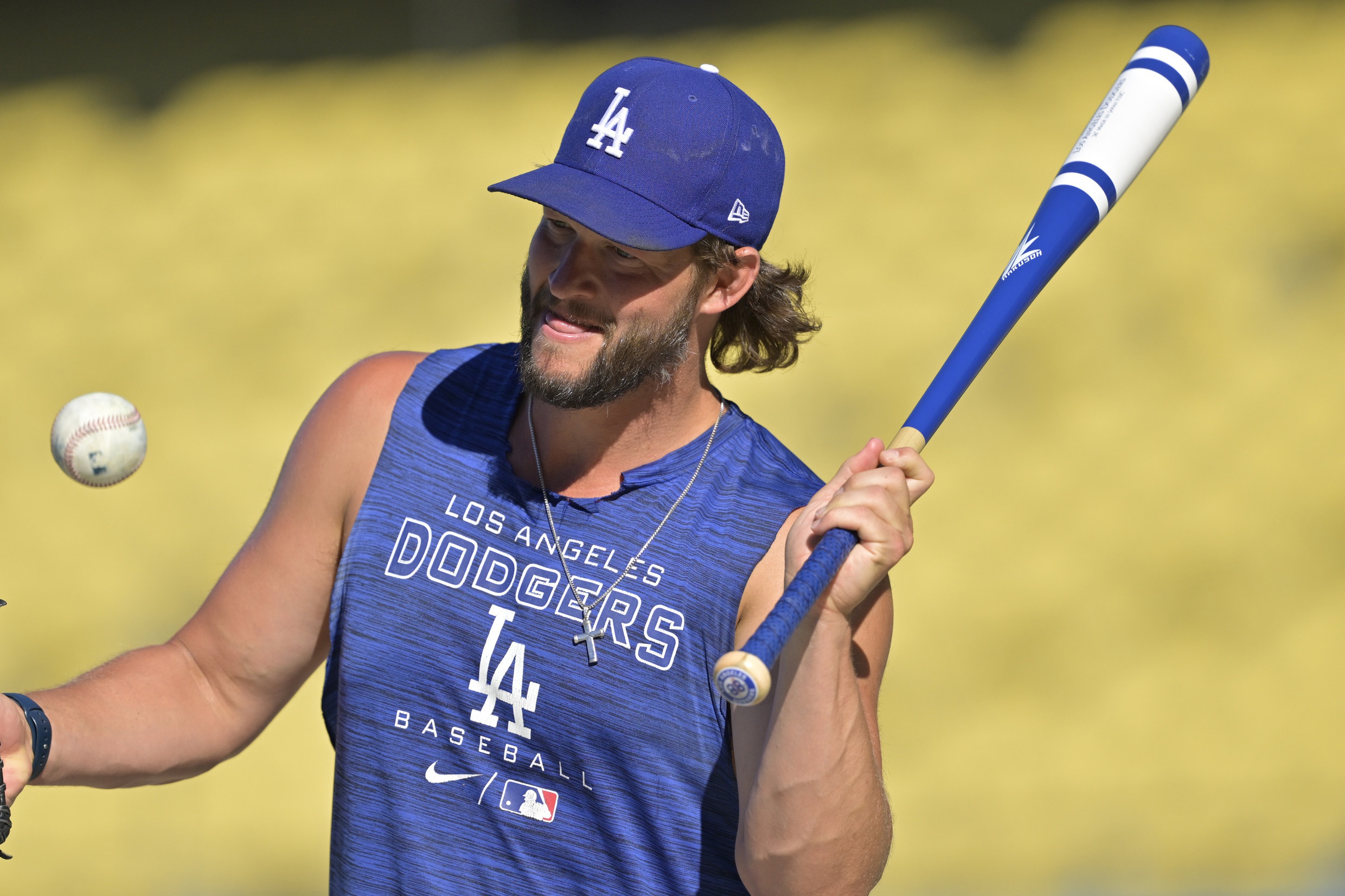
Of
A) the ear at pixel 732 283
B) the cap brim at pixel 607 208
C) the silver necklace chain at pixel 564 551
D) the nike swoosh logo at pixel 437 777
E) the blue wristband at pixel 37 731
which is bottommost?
the blue wristband at pixel 37 731

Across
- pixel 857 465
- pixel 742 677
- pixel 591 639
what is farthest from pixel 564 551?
pixel 742 677

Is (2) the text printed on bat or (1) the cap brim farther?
(2) the text printed on bat

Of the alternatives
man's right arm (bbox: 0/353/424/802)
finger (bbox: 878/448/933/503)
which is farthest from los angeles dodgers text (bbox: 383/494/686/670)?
finger (bbox: 878/448/933/503)

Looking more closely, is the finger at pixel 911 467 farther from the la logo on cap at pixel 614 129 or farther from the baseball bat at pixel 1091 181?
the la logo on cap at pixel 614 129

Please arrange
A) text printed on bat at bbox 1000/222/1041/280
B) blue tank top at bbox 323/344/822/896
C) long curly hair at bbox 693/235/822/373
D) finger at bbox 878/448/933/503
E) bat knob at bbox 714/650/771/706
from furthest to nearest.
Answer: long curly hair at bbox 693/235/822/373
text printed on bat at bbox 1000/222/1041/280
blue tank top at bbox 323/344/822/896
finger at bbox 878/448/933/503
bat knob at bbox 714/650/771/706

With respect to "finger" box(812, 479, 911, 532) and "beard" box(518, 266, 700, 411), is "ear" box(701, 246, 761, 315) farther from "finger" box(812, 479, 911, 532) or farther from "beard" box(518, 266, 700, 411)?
"finger" box(812, 479, 911, 532)

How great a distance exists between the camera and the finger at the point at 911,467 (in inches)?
71.8

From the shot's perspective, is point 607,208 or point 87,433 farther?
point 87,433

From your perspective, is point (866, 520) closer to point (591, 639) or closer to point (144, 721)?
point (591, 639)

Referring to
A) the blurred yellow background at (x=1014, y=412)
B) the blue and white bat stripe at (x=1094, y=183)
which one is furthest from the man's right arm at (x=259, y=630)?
the blurred yellow background at (x=1014, y=412)

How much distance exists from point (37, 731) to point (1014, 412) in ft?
10.3

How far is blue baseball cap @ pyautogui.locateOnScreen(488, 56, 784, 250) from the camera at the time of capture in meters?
2.00

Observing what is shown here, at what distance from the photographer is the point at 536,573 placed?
2029 millimetres

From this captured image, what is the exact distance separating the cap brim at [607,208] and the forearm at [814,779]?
0.63 m
